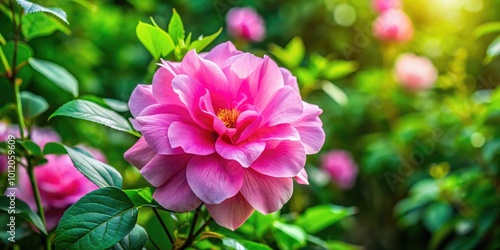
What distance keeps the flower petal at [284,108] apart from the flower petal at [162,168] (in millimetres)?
111

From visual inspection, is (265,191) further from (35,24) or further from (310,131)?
(35,24)

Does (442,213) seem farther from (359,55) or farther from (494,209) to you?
(359,55)

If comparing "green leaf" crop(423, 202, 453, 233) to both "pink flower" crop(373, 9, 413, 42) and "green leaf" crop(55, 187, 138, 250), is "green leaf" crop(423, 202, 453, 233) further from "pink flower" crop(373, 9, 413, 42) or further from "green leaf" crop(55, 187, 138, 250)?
"green leaf" crop(55, 187, 138, 250)

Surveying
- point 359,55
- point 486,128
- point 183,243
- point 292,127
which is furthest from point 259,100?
point 359,55

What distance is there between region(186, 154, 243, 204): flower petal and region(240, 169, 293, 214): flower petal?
0.02m

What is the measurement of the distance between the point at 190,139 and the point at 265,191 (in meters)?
0.10

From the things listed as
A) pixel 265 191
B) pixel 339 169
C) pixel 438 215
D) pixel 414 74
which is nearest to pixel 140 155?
pixel 265 191

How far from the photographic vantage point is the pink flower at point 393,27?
6.91ft

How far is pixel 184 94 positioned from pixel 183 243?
0.71 feet

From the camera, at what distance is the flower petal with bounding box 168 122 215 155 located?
596 millimetres

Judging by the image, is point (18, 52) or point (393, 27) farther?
point (393, 27)

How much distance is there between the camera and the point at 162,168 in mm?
616

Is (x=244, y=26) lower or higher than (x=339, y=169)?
higher

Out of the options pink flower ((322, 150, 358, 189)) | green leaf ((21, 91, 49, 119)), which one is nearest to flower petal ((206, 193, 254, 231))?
green leaf ((21, 91, 49, 119))
